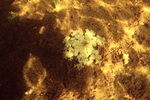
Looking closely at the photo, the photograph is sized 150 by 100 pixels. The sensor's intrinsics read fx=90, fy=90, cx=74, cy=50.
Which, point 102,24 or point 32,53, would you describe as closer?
point 32,53

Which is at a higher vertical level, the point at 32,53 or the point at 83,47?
the point at 32,53

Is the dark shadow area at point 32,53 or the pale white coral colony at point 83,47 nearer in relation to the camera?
the dark shadow area at point 32,53

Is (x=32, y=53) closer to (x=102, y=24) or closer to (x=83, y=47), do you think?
(x=83, y=47)

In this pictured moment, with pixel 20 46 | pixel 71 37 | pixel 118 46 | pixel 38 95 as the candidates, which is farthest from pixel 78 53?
pixel 20 46

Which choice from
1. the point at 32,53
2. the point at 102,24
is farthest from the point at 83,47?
the point at 32,53

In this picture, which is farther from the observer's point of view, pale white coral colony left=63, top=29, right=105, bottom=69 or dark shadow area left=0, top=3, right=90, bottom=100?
pale white coral colony left=63, top=29, right=105, bottom=69

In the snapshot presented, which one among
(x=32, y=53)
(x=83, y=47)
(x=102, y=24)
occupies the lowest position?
(x=83, y=47)

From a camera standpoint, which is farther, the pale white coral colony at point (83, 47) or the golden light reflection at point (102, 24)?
the pale white coral colony at point (83, 47)

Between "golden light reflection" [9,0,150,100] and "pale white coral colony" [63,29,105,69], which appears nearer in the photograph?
"golden light reflection" [9,0,150,100]
